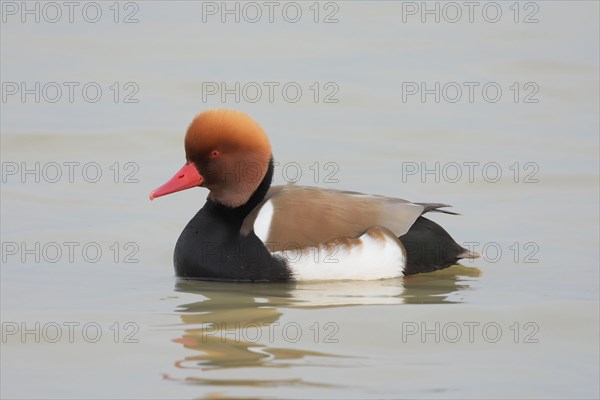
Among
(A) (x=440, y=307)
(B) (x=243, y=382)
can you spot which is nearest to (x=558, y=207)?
(A) (x=440, y=307)

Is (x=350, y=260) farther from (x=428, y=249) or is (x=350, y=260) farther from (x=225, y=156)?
(x=225, y=156)

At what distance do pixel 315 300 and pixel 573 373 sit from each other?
1.92m

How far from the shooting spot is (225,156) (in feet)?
30.9

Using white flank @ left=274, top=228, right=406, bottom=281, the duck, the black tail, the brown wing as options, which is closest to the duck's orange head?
the duck

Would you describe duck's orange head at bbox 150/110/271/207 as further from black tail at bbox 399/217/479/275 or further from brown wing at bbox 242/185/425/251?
black tail at bbox 399/217/479/275

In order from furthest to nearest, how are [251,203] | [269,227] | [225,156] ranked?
[251,203] → [225,156] → [269,227]

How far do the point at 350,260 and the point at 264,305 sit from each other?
31.4 inches

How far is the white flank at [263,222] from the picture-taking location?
925cm

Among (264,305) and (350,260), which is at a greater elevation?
(350,260)

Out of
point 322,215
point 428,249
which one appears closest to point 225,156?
point 322,215

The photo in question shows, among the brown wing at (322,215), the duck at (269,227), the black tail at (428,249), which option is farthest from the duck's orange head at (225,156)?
the black tail at (428,249)

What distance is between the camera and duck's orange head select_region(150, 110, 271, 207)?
936 cm

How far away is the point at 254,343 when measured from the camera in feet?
25.8

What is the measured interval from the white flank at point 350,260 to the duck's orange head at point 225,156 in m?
0.56
